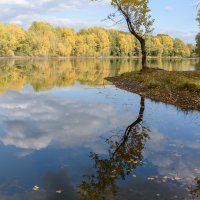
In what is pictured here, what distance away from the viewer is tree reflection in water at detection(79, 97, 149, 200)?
24.3 feet

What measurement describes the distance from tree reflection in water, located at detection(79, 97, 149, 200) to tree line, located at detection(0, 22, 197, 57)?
9544cm

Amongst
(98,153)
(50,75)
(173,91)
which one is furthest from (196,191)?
(50,75)

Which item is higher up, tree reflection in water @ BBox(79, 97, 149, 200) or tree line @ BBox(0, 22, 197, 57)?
tree line @ BBox(0, 22, 197, 57)

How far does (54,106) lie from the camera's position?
1833 centimetres

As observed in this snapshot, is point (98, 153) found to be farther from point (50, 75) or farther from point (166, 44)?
point (166, 44)

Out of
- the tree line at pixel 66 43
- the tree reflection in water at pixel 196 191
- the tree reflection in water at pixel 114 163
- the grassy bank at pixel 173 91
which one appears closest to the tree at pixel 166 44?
the tree line at pixel 66 43

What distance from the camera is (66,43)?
429 feet

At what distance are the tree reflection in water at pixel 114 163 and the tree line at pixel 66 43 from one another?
95.4 m

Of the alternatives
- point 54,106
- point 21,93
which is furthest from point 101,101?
point 21,93

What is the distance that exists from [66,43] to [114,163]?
125477 mm

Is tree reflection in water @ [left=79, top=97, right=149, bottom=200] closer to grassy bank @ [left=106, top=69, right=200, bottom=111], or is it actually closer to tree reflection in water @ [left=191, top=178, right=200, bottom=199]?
tree reflection in water @ [left=191, top=178, right=200, bottom=199]

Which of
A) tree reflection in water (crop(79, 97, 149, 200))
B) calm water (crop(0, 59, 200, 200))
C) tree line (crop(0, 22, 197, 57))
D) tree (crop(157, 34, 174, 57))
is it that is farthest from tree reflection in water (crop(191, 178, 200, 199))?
tree (crop(157, 34, 174, 57))

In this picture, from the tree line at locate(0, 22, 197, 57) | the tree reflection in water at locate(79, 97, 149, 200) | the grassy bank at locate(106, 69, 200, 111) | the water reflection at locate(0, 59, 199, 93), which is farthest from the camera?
the tree line at locate(0, 22, 197, 57)

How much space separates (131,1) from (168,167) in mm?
27029
